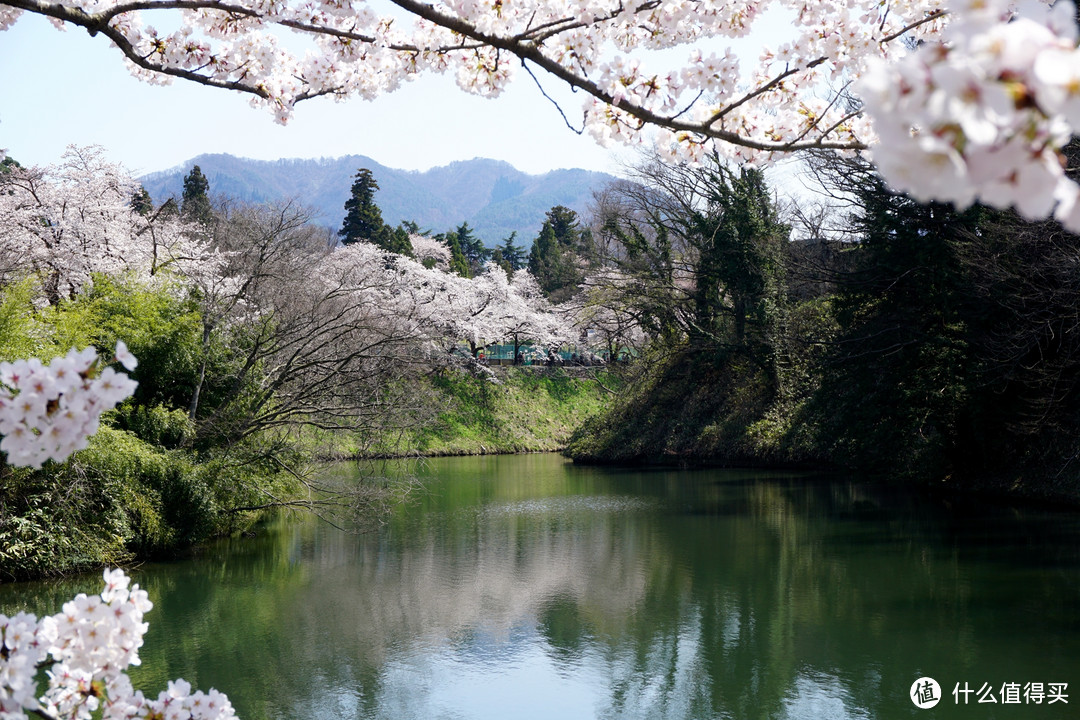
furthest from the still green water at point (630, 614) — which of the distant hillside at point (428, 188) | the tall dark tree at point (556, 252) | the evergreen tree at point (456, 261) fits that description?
the distant hillside at point (428, 188)

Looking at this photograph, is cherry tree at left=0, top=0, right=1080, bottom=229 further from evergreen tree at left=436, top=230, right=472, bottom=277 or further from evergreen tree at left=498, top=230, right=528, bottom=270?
evergreen tree at left=498, top=230, right=528, bottom=270

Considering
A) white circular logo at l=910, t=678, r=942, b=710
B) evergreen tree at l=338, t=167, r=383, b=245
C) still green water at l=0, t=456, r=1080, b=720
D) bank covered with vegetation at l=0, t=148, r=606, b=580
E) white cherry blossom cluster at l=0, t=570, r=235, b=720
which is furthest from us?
evergreen tree at l=338, t=167, r=383, b=245

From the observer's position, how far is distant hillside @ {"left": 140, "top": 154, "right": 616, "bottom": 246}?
468 feet

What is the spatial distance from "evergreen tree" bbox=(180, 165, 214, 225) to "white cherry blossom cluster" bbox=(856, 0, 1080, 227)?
24.6 meters

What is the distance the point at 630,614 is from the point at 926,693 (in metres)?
2.44

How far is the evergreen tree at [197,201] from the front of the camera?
24.8 meters

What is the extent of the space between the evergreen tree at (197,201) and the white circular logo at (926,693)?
22.2m

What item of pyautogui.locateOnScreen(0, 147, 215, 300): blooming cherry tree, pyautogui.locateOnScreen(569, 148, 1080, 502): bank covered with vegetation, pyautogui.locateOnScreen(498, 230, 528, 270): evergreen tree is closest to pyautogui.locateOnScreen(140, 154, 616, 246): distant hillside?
pyautogui.locateOnScreen(498, 230, 528, 270): evergreen tree

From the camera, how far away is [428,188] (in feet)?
559

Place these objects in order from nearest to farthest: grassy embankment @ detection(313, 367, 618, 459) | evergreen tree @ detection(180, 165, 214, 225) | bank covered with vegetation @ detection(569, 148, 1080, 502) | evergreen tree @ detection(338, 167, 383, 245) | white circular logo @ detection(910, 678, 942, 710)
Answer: white circular logo @ detection(910, 678, 942, 710) < bank covered with vegetation @ detection(569, 148, 1080, 502) < grassy embankment @ detection(313, 367, 618, 459) < evergreen tree @ detection(180, 165, 214, 225) < evergreen tree @ detection(338, 167, 383, 245)

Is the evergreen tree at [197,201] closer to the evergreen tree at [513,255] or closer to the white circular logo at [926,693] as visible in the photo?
the evergreen tree at [513,255]

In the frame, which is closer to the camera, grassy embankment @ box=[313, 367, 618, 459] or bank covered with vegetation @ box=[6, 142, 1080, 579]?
bank covered with vegetation @ box=[6, 142, 1080, 579]

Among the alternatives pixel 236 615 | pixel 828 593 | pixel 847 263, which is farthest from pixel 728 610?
pixel 847 263

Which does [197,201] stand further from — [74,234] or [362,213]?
[74,234]
